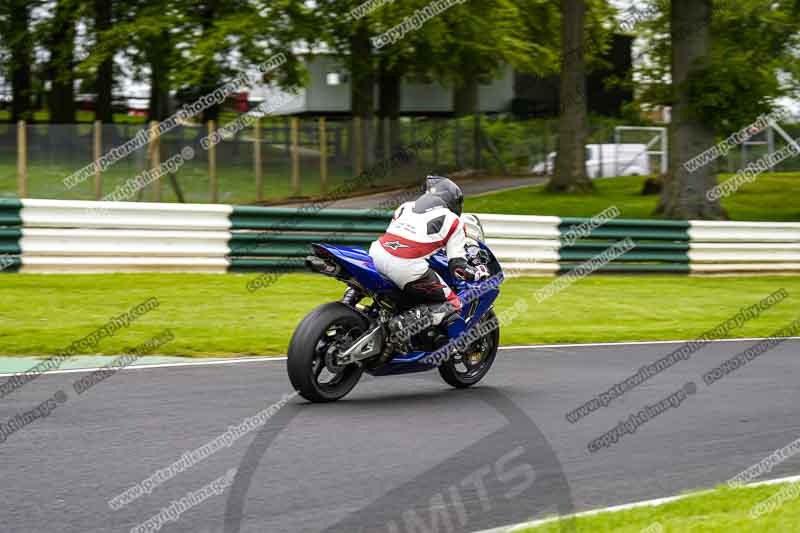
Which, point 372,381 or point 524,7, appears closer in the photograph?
point 372,381

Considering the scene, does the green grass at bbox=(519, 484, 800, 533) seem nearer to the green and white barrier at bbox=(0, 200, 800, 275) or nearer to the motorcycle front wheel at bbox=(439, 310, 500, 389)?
the motorcycle front wheel at bbox=(439, 310, 500, 389)

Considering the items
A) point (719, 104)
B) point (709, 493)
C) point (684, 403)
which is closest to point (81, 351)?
point (684, 403)

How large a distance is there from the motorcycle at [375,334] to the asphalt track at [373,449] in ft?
0.76

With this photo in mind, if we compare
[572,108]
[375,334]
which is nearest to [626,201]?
[572,108]

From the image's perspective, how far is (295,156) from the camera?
30.5 meters

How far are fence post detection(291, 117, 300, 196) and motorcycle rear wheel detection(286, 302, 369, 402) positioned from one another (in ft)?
72.6

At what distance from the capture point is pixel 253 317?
42.0ft

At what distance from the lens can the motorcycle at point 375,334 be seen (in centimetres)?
→ 816

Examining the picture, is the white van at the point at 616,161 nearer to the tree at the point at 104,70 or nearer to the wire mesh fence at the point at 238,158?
→ the wire mesh fence at the point at 238,158

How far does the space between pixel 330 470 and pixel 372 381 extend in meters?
3.07

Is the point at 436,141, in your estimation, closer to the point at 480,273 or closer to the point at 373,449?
the point at 480,273

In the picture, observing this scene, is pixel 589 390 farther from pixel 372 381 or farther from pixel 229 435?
pixel 229 435

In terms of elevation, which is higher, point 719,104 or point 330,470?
point 719,104

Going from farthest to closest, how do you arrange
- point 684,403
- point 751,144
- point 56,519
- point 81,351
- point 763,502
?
point 751,144 < point 81,351 < point 684,403 < point 763,502 < point 56,519
